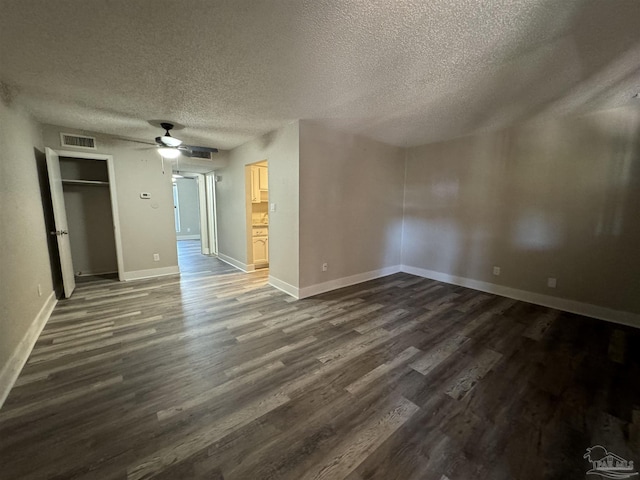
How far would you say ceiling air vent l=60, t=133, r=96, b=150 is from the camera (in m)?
3.73

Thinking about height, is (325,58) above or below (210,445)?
above

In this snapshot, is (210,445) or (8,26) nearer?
(210,445)

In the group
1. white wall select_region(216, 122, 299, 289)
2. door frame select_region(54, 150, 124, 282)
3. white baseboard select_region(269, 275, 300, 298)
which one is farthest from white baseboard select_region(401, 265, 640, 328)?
door frame select_region(54, 150, 124, 282)

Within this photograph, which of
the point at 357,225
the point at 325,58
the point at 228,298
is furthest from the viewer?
the point at 357,225

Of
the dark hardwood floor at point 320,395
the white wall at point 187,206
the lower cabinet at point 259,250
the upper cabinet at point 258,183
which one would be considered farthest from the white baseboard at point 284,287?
the white wall at point 187,206

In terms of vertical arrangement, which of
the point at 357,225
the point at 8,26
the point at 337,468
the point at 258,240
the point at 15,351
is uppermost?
the point at 8,26

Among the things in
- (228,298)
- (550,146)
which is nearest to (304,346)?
(228,298)

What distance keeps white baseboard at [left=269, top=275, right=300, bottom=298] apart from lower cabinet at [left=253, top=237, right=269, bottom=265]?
1.08 metres

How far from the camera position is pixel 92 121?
3.41 m

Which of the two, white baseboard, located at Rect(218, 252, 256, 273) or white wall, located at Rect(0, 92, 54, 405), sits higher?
white wall, located at Rect(0, 92, 54, 405)

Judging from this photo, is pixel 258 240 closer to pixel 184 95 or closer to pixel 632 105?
pixel 184 95

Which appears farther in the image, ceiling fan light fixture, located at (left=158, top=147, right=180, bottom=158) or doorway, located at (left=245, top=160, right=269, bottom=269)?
doorway, located at (left=245, top=160, right=269, bottom=269)

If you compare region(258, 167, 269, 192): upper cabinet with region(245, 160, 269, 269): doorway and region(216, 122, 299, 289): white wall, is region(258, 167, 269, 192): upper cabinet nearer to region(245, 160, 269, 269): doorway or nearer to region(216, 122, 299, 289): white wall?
region(245, 160, 269, 269): doorway

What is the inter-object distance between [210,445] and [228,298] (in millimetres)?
2292
